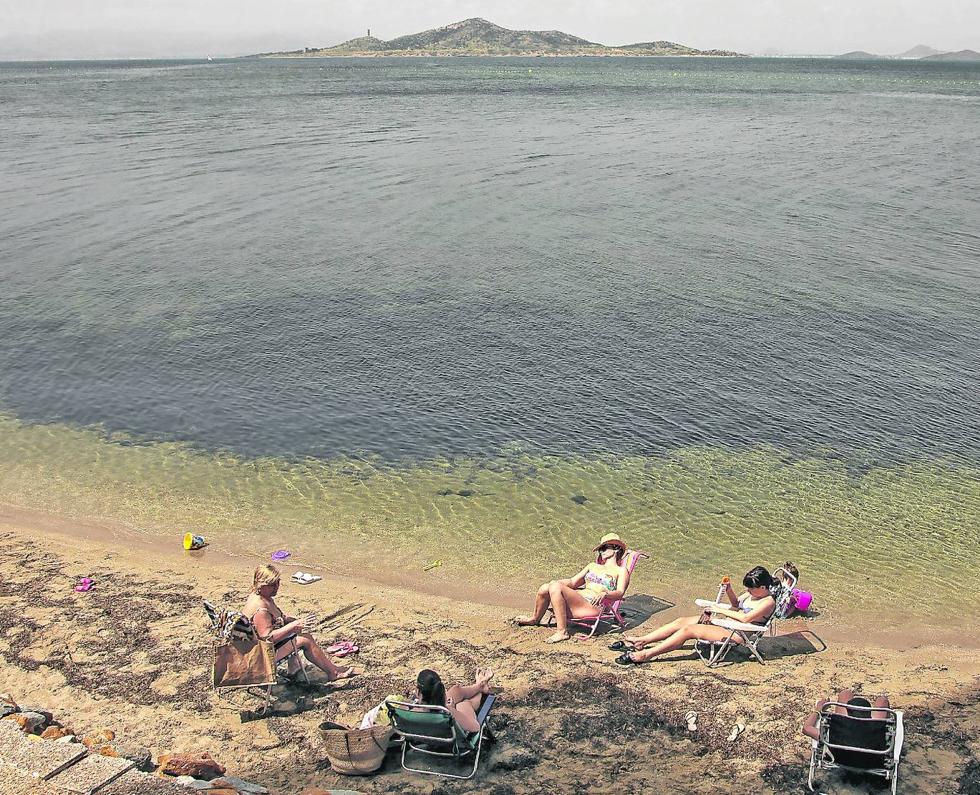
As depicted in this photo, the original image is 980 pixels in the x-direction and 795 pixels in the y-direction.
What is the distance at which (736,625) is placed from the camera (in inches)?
415

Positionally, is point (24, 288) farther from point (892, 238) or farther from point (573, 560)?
point (892, 238)

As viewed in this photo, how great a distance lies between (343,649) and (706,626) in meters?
4.14

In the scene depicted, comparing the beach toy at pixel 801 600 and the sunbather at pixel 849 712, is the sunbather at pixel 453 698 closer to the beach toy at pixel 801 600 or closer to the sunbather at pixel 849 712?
the sunbather at pixel 849 712

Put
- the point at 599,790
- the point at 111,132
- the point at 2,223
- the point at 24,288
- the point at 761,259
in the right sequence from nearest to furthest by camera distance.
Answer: the point at 599,790 → the point at 24,288 → the point at 761,259 → the point at 2,223 → the point at 111,132

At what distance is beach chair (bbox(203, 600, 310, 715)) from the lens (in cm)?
936

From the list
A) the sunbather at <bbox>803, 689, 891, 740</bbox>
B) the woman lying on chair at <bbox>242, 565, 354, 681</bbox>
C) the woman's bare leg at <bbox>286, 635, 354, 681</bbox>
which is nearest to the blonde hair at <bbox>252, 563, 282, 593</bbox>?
the woman lying on chair at <bbox>242, 565, 354, 681</bbox>

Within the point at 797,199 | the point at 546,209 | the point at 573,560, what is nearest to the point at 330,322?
the point at 573,560

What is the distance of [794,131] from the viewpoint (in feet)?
209

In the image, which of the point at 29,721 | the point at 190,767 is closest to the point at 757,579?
the point at 190,767

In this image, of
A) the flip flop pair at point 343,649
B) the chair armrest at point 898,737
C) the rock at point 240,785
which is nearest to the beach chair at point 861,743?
the chair armrest at point 898,737

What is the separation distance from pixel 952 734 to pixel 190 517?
10809 millimetres

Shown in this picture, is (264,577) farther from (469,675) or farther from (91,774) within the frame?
(91,774)

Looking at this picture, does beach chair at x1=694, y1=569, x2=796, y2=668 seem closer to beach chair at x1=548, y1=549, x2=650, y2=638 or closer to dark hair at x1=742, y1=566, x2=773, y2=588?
dark hair at x1=742, y1=566, x2=773, y2=588

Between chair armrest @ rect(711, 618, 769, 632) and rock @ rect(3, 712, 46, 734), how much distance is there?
704 centimetres
